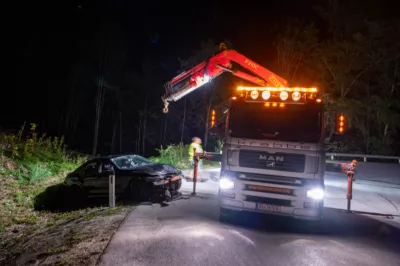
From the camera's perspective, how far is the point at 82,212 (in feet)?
32.3

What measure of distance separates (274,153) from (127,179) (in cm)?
488

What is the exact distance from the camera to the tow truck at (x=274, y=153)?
7.25 m

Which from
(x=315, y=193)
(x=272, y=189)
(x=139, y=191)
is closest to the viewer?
(x=315, y=193)

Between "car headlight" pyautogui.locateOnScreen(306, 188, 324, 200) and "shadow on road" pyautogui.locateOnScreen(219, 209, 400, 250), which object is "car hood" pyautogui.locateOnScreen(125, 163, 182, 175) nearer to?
"shadow on road" pyautogui.locateOnScreen(219, 209, 400, 250)

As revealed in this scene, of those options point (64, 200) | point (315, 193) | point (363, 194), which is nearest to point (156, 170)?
point (64, 200)

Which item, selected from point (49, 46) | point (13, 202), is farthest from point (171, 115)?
point (13, 202)

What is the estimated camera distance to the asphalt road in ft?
18.8

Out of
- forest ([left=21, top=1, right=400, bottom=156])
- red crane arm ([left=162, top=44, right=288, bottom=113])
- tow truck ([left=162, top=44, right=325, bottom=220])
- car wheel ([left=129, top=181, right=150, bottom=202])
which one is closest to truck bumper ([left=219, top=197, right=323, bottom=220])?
tow truck ([left=162, top=44, right=325, bottom=220])

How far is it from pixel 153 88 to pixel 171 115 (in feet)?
15.5

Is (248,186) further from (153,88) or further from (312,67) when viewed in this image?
(153,88)

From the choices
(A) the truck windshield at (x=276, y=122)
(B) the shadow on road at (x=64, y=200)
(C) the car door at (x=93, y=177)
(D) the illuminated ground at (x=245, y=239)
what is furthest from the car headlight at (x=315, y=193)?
(C) the car door at (x=93, y=177)

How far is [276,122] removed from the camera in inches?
301

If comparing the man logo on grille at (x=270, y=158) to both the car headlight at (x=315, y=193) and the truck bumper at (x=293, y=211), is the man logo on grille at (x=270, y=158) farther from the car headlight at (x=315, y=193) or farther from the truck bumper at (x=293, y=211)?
the truck bumper at (x=293, y=211)

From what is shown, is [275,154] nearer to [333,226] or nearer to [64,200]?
[333,226]
